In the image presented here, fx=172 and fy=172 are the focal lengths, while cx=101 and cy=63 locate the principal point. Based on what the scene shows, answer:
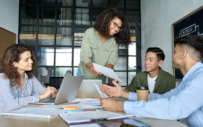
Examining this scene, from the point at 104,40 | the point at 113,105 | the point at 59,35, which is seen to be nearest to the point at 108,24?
the point at 104,40

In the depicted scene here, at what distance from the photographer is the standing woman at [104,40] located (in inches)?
71.0

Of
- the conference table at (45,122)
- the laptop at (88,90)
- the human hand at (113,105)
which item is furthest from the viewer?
the laptop at (88,90)

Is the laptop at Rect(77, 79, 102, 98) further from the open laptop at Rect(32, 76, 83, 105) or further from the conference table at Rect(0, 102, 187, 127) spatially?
the conference table at Rect(0, 102, 187, 127)

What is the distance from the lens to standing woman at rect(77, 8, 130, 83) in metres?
1.80

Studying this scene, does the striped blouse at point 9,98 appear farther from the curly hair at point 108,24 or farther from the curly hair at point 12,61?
the curly hair at point 108,24

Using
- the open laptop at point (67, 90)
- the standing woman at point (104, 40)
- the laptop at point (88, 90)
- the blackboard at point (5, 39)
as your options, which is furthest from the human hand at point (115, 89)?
the blackboard at point (5, 39)

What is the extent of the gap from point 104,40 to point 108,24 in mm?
210

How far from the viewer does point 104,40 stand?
1933mm

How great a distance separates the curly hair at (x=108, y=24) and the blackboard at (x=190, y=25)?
2.91 ft

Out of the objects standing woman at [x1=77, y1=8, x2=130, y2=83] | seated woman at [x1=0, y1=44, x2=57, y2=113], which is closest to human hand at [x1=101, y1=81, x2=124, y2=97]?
seated woman at [x1=0, y1=44, x2=57, y2=113]

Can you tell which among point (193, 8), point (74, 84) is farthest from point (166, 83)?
point (193, 8)

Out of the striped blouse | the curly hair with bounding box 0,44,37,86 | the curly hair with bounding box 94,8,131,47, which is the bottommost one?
the striped blouse

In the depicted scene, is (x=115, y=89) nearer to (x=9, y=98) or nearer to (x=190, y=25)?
(x=9, y=98)

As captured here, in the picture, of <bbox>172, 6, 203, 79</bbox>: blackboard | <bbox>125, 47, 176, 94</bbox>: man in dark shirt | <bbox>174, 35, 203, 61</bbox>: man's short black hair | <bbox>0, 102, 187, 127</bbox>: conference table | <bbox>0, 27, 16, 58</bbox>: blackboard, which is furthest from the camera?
<bbox>0, 27, 16, 58</bbox>: blackboard
